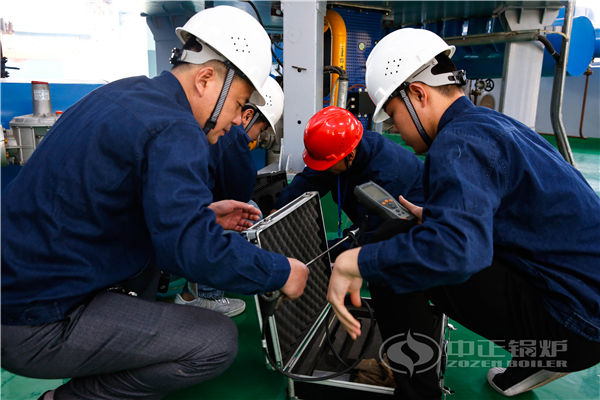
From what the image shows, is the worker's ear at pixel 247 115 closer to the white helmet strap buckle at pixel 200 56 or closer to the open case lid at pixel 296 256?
the open case lid at pixel 296 256

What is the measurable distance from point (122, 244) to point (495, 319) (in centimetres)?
108

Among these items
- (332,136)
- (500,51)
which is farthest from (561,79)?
(332,136)

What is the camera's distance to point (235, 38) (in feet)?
4.01

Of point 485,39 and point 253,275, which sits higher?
point 485,39

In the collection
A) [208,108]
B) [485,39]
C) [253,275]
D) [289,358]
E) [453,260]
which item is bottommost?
[289,358]

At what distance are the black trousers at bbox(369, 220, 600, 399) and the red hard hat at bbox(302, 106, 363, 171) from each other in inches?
34.2

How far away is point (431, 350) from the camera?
1225 millimetres

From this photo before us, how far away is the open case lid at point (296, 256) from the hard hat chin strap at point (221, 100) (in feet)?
1.18

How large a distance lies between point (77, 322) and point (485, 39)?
465 cm

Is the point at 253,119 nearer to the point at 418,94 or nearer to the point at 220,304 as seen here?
the point at 220,304

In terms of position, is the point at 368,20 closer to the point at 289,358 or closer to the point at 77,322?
the point at 289,358

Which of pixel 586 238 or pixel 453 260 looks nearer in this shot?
pixel 453 260

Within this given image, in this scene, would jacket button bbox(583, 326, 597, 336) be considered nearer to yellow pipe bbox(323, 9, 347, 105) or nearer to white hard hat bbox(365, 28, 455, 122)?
white hard hat bbox(365, 28, 455, 122)

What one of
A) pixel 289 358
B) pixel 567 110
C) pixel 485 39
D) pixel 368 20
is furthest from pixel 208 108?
pixel 567 110
